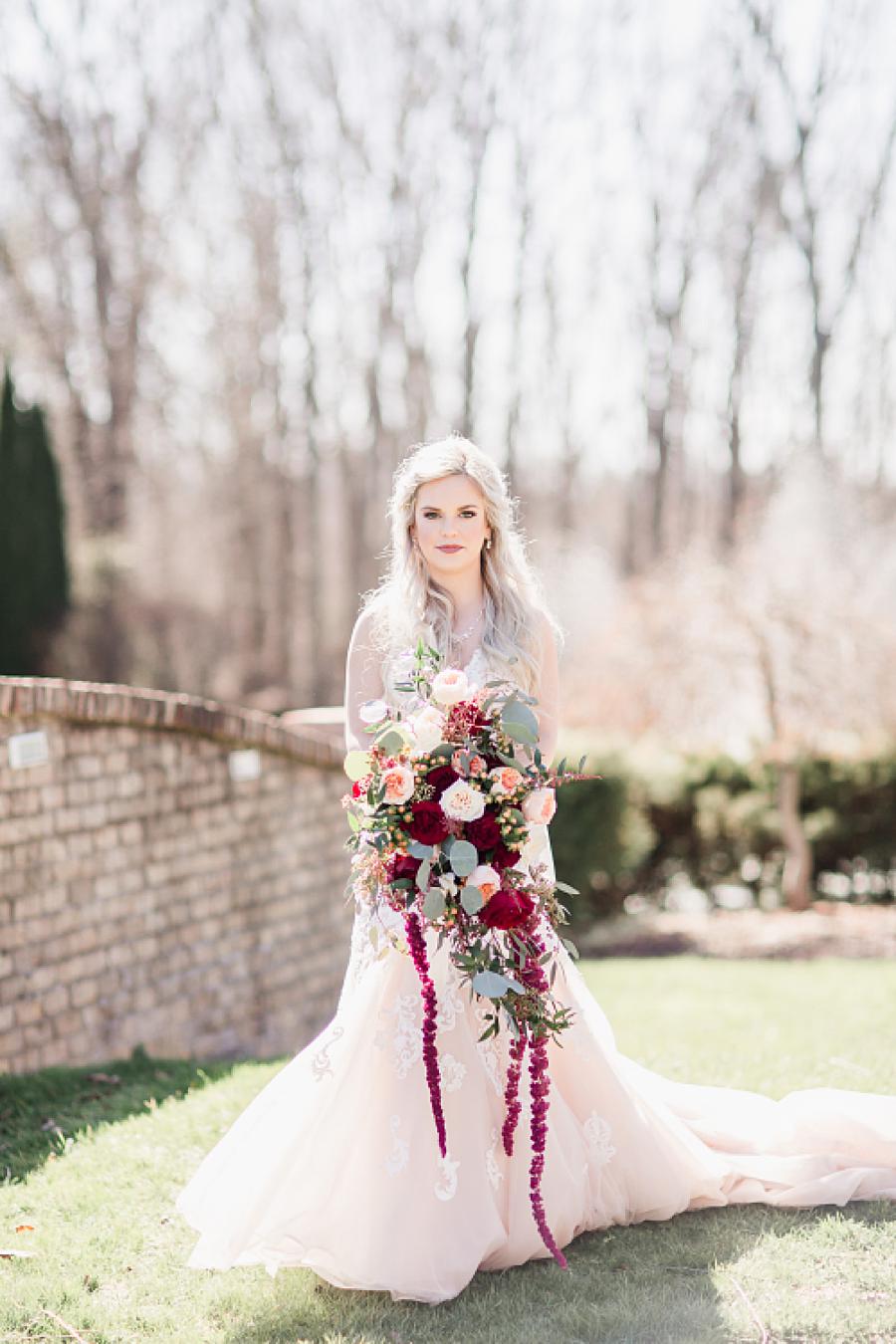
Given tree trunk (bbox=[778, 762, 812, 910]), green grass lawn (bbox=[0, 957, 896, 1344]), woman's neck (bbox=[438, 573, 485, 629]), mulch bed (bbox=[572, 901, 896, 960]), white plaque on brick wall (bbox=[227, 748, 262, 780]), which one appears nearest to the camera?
green grass lawn (bbox=[0, 957, 896, 1344])

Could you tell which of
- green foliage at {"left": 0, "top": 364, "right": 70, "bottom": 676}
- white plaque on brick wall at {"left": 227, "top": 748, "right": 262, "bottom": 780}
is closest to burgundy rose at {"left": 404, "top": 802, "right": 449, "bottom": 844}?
white plaque on brick wall at {"left": 227, "top": 748, "right": 262, "bottom": 780}

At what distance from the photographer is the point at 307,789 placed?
797 cm

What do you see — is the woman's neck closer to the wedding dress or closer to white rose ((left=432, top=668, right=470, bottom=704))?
the wedding dress

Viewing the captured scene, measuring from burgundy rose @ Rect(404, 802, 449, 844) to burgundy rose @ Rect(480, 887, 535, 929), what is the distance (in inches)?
7.5

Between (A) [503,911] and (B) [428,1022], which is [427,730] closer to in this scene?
(A) [503,911]

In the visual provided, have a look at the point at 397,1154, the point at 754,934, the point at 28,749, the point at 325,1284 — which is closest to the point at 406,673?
the point at 397,1154

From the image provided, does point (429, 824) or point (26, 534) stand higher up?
point (26, 534)

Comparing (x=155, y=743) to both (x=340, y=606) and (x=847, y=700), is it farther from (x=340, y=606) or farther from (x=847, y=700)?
(x=340, y=606)

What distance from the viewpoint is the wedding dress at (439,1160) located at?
2.94 meters

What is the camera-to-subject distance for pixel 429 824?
2.84 metres

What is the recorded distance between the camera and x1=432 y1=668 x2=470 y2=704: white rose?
2.90m

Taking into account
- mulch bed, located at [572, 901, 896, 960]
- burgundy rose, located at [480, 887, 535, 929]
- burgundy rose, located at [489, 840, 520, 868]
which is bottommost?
mulch bed, located at [572, 901, 896, 960]

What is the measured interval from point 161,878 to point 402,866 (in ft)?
13.1

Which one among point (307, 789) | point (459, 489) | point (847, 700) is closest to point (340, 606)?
point (847, 700)
